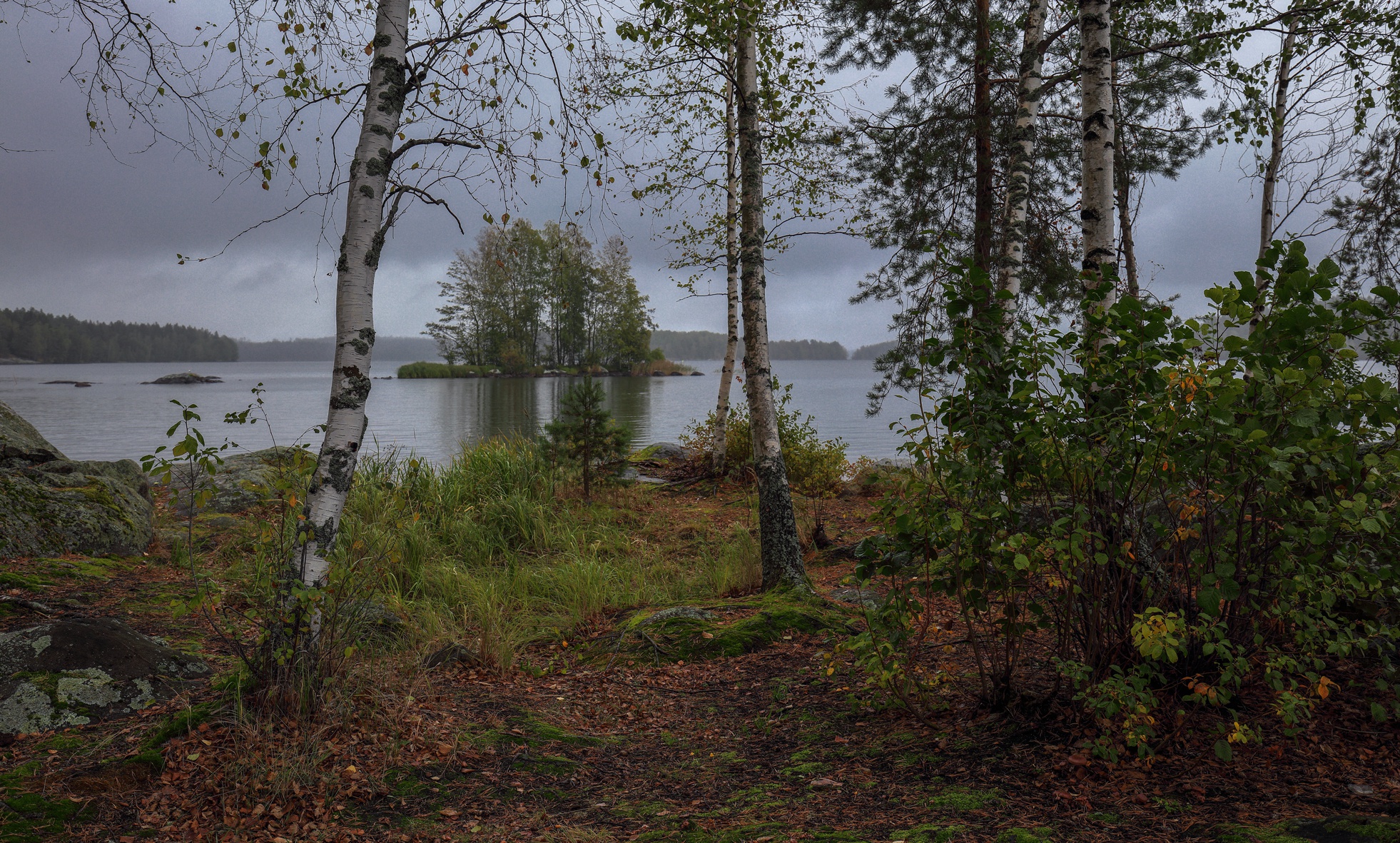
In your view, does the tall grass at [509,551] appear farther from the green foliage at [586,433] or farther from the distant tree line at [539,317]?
the distant tree line at [539,317]

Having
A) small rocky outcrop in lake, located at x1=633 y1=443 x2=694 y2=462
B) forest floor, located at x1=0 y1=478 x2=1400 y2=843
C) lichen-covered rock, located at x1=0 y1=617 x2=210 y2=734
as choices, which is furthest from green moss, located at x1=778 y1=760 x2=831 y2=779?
small rocky outcrop in lake, located at x1=633 y1=443 x2=694 y2=462

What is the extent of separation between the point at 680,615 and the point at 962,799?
275 centimetres

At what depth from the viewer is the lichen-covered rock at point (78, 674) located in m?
3.19

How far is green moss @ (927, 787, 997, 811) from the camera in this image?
104 inches

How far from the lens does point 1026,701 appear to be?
128 inches

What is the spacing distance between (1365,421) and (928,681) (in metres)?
1.90

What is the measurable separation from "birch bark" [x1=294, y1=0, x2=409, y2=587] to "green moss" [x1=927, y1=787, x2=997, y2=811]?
8.64ft

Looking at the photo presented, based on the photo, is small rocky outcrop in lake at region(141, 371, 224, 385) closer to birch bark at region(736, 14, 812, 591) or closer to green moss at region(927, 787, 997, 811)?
birch bark at region(736, 14, 812, 591)

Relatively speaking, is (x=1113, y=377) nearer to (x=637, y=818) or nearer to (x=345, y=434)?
(x=637, y=818)

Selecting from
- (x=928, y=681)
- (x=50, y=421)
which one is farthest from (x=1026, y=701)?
(x=50, y=421)

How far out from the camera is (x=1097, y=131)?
14.5ft

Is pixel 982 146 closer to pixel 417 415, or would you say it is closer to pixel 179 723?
pixel 179 723

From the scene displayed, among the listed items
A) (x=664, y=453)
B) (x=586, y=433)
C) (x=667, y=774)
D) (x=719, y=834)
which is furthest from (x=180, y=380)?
(x=719, y=834)

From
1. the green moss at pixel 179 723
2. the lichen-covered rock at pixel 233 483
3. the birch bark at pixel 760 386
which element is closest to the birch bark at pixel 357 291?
the green moss at pixel 179 723
